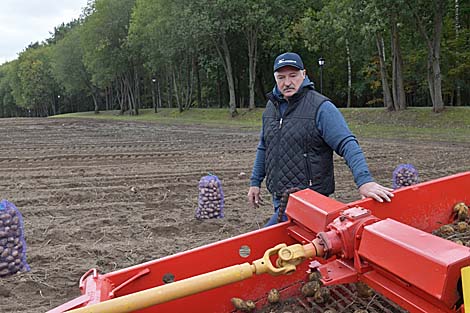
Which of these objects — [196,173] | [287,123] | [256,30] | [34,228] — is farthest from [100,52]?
[287,123]

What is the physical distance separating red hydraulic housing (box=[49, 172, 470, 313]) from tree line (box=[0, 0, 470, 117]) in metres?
19.7

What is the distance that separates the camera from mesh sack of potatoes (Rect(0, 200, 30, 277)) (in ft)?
14.4

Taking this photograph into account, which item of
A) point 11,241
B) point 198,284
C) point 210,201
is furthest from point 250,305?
point 210,201

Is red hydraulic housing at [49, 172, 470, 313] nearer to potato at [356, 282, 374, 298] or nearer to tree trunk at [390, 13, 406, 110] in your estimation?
potato at [356, 282, 374, 298]

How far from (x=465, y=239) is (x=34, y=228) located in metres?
5.32

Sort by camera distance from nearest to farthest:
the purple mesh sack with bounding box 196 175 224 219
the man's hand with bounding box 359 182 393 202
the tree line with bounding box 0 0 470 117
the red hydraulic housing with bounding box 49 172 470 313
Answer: the red hydraulic housing with bounding box 49 172 470 313 → the man's hand with bounding box 359 182 393 202 → the purple mesh sack with bounding box 196 175 224 219 → the tree line with bounding box 0 0 470 117

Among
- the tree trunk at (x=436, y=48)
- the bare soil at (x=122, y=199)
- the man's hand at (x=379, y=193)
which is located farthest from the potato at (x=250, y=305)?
the tree trunk at (x=436, y=48)

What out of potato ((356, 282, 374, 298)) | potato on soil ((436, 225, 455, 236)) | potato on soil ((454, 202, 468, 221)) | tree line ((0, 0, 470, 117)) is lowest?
potato ((356, 282, 374, 298))

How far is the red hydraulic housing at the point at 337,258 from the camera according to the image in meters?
1.54

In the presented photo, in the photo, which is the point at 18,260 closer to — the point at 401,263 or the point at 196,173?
the point at 401,263

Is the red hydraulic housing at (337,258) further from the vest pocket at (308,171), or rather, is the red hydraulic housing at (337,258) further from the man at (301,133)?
the vest pocket at (308,171)

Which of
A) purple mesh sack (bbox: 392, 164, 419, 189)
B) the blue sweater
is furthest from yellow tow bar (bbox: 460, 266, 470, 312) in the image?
purple mesh sack (bbox: 392, 164, 419, 189)

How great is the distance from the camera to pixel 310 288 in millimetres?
2256

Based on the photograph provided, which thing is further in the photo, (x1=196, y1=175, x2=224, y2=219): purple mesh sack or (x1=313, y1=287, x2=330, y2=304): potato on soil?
(x1=196, y1=175, x2=224, y2=219): purple mesh sack
